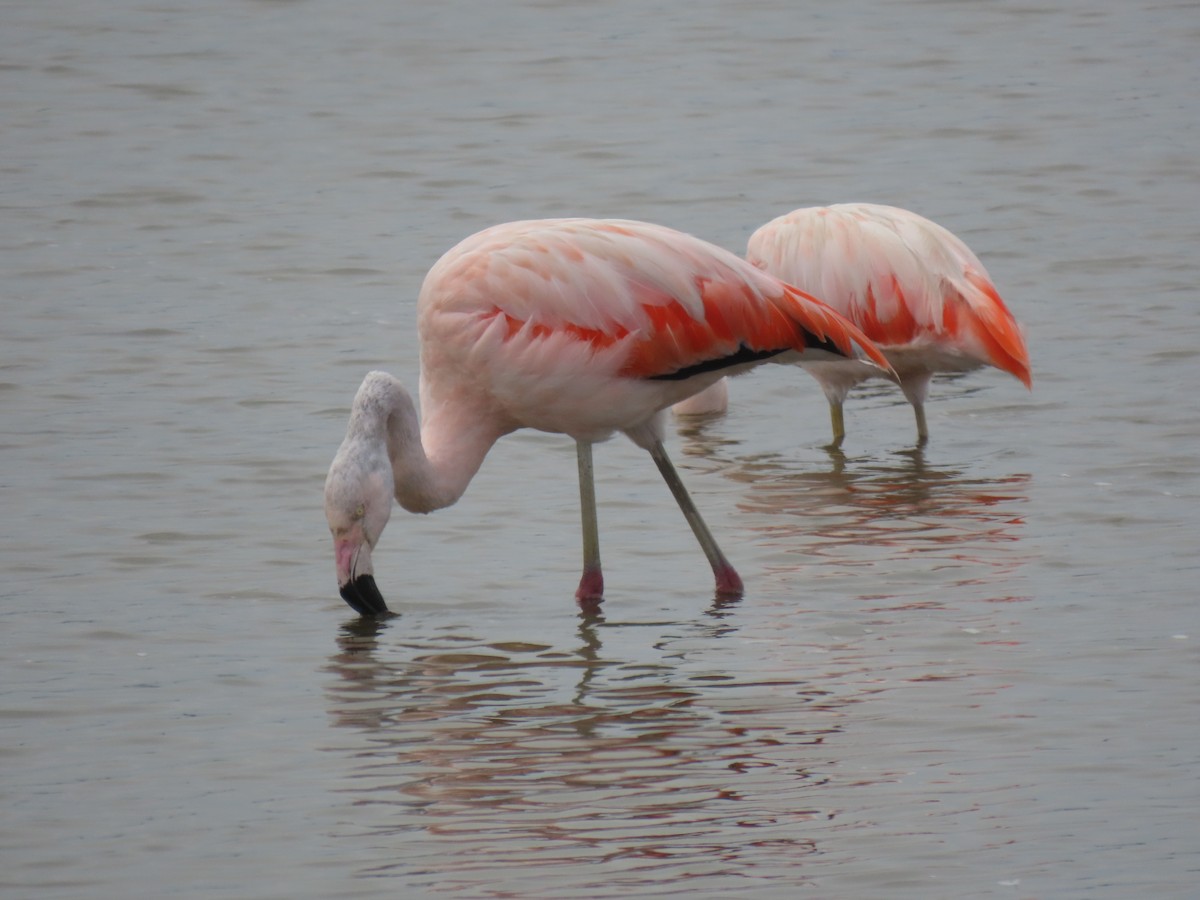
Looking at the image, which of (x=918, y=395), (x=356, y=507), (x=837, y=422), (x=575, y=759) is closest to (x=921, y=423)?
(x=918, y=395)

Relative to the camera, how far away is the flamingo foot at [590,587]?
281 inches

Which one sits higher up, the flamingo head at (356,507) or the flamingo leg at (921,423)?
the flamingo head at (356,507)

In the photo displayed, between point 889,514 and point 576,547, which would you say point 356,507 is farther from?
point 889,514

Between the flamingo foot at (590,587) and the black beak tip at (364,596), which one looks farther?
the flamingo foot at (590,587)

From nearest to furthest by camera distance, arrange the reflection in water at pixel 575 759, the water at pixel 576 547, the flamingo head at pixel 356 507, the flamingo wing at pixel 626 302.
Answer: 1. the reflection in water at pixel 575 759
2. the water at pixel 576 547
3. the flamingo head at pixel 356 507
4. the flamingo wing at pixel 626 302

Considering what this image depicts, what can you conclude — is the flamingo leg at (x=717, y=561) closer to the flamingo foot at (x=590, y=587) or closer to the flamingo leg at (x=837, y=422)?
the flamingo foot at (x=590, y=587)

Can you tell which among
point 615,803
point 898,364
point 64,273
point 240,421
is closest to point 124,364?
point 240,421

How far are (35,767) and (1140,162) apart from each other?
10.3 metres

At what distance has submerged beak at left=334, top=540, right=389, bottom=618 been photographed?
6734 mm

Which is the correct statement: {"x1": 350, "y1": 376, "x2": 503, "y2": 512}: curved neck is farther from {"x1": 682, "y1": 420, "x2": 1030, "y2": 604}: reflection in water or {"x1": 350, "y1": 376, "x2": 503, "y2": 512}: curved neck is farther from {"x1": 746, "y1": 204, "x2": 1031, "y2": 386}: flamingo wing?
{"x1": 746, "y1": 204, "x2": 1031, "y2": 386}: flamingo wing

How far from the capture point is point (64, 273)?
12.3m

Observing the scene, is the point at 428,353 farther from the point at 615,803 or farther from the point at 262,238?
the point at 262,238

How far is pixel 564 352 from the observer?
6.91 meters

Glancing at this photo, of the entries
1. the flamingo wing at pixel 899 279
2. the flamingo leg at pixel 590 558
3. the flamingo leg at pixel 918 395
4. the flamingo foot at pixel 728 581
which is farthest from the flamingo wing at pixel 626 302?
the flamingo leg at pixel 918 395
